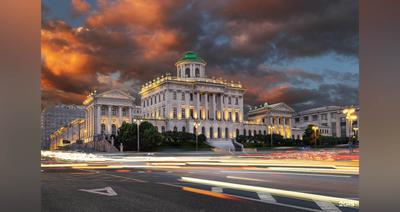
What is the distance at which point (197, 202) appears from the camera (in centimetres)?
955

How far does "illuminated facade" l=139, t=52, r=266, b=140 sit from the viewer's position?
110m

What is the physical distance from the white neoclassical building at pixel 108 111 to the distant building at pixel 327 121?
6012cm

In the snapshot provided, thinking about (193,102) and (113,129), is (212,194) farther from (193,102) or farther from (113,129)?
(193,102)

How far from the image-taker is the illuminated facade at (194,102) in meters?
110

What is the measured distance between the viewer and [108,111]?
10500 cm

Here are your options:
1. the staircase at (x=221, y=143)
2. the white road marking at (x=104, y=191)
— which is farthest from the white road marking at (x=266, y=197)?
the staircase at (x=221, y=143)

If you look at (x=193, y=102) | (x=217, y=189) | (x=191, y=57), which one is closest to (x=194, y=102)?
(x=193, y=102)

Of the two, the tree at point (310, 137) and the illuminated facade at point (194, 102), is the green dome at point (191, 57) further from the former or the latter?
the tree at point (310, 137)

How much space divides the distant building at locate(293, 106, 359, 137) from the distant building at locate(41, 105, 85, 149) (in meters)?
77.3

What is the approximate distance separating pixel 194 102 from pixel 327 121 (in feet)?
210
